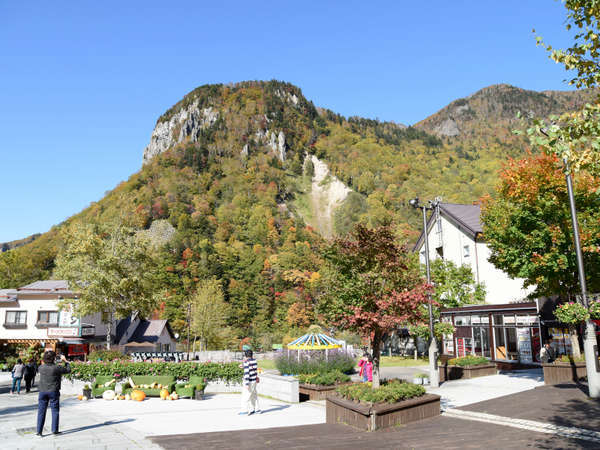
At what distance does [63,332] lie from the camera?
132 ft

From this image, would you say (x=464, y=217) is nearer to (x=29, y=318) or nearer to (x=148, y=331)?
(x=148, y=331)

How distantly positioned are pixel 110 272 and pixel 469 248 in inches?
1085

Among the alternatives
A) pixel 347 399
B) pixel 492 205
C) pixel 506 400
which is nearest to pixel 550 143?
pixel 347 399

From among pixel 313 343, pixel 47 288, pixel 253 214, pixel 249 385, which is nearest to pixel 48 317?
pixel 47 288

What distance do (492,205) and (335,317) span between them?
42.0ft

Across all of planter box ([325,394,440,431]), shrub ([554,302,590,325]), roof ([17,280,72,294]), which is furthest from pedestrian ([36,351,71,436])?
roof ([17,280,72,294])

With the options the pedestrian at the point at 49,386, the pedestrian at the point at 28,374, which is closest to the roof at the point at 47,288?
the pedestrian at the point at 28,374

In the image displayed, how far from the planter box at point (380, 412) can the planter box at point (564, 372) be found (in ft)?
24.1

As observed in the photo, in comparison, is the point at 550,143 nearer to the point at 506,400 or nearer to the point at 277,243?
the point at 506,400

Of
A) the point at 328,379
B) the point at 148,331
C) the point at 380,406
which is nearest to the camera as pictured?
the point at 380,406

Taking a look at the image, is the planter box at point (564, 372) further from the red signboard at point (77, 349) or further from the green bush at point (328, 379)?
the red signboard at point (77, 349)

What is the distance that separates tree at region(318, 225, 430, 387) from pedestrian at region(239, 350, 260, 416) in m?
2.67

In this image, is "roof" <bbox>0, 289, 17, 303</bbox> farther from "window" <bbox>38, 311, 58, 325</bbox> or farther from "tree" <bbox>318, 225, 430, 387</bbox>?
"tree" <bbox>318, 225, 430, 387</bbox>

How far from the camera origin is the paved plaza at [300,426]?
8.72m
